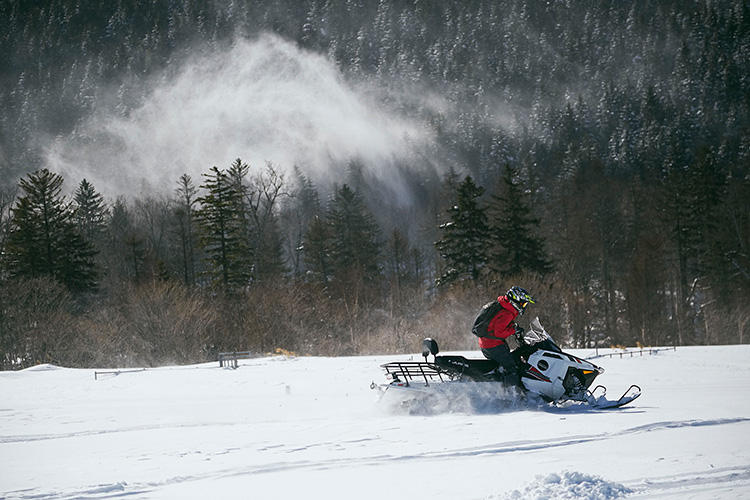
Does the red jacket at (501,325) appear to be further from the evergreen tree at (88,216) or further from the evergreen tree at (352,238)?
the evergreen tree at (88,216)

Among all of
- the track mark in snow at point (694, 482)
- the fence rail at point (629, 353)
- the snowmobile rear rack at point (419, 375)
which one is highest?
the snowmobile rear rack at point (419, 375)

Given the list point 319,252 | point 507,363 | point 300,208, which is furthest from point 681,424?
point 300,208

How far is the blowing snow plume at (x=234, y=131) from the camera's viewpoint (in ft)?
416

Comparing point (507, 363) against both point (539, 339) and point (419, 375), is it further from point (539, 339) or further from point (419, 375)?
point (419, 375)

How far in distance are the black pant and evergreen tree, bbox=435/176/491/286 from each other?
31.1 m

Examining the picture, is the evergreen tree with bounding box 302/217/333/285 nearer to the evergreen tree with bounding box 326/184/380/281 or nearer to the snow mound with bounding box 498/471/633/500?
the evergreen tree with bounding box 326/184/380/281

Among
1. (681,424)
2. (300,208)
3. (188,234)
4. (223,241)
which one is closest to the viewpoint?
(681,424)

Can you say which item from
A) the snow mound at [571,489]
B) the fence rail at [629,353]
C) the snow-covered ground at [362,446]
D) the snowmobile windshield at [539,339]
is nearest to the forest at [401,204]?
the fence rail at [629,353]

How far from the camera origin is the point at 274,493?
5844 millimetres

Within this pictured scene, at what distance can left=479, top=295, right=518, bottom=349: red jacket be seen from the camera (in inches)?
412

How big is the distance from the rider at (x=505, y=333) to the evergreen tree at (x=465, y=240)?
102 feet

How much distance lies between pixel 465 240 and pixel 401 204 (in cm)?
7894

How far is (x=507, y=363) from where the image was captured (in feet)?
34.0

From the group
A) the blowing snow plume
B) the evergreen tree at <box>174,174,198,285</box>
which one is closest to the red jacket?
the evergreen tree at <box>174,174,198,285</box>
